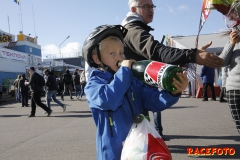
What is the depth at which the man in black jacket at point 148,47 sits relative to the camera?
155 centimetres

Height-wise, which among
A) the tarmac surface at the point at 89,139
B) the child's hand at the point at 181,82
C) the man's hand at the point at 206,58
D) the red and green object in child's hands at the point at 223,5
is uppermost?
the red and green object in child's hands at the point at 223,5

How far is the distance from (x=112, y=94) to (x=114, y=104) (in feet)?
0.23

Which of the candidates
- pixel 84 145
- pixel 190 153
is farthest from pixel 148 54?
pixel 84 145

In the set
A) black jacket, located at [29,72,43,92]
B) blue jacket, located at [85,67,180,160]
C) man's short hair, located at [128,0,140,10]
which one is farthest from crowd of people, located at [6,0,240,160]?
black jacket, located at [29,72,43,92]

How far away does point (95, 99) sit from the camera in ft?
5.52

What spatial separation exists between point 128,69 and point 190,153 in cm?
277

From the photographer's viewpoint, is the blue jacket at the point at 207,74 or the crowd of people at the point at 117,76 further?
the blue jacket at the point at 207,74

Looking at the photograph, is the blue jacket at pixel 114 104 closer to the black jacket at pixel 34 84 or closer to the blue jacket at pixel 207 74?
the black jacket at pixel 34 84

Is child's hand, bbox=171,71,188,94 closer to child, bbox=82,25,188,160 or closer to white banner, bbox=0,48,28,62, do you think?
child, bbox=82,25,188,160

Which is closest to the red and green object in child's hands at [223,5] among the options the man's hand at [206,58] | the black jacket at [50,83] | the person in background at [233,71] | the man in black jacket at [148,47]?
the person in background at [233,71]

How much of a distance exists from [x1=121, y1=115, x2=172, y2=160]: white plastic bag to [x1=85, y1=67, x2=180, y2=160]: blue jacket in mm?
100

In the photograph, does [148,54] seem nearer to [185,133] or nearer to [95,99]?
[95,99]

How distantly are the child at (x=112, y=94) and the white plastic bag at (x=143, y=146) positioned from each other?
99mm

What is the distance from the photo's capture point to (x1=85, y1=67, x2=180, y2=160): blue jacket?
159 centimetres
